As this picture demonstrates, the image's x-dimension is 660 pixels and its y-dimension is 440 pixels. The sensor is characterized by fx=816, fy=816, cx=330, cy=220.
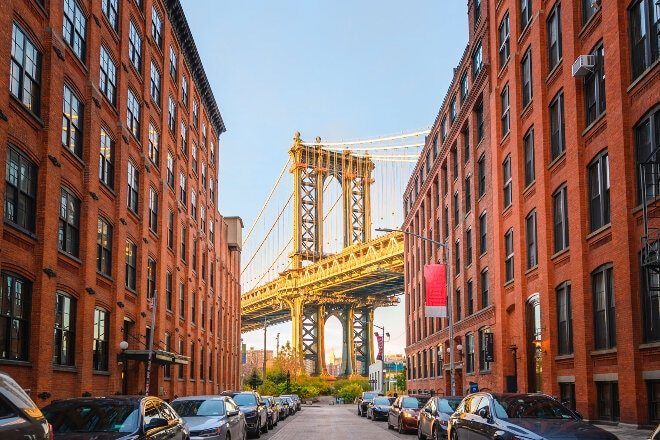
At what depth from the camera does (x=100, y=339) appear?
2836 centimetres

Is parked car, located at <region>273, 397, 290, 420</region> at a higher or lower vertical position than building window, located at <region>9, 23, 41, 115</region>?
lower

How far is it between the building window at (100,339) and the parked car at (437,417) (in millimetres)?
11201

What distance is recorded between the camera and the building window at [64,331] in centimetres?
2392

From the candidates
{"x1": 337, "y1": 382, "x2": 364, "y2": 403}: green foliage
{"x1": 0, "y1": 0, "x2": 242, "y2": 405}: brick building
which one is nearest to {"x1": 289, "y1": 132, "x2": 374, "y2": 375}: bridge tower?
{"x1": 337, "y1": 382, "x2": 364, "y2": 403}: green foliage

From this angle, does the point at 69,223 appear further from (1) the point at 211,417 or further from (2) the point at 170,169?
(2) the point at 170,169

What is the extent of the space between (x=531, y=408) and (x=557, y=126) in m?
14.6

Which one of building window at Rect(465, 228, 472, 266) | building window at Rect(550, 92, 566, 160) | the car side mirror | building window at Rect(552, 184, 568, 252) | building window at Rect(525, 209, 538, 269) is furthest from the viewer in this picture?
building window at Rect(465, 228, 472, 266)

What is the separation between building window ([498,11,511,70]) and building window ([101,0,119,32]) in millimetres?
15822

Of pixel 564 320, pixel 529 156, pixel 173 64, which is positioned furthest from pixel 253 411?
pixel 173 64

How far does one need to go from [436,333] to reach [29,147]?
1404 inches

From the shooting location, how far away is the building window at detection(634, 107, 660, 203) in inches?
771

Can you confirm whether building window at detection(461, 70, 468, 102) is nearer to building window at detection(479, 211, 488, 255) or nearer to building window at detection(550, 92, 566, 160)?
building window at detection(479, 211, 488, 255)

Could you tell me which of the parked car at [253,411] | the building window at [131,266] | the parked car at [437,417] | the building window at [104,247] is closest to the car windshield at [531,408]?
the parked car at [437,417]

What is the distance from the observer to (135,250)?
33875mm
